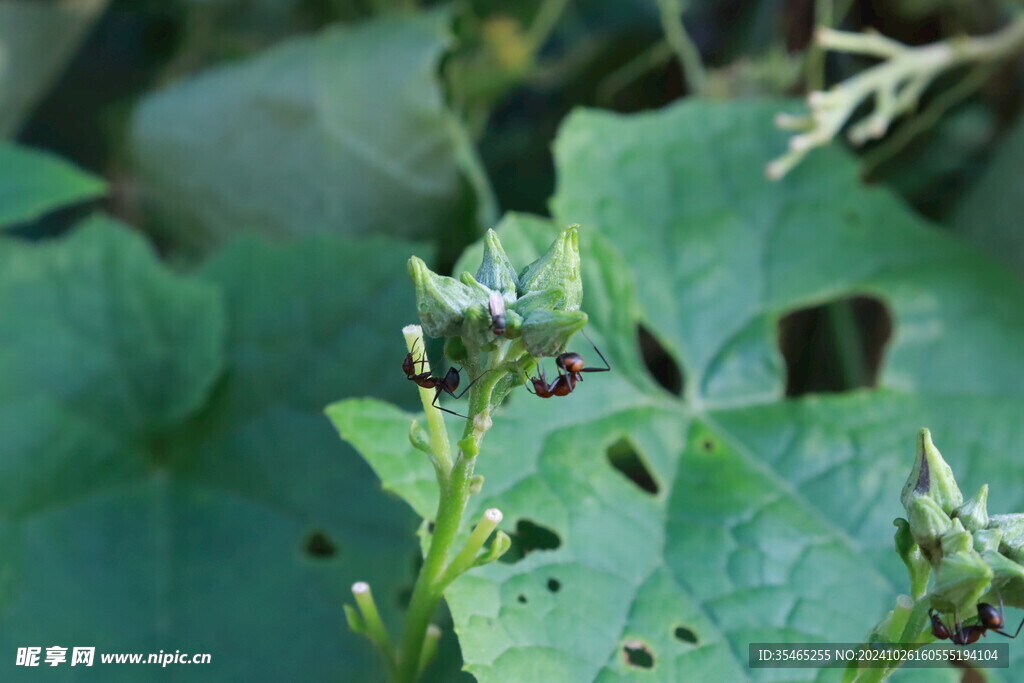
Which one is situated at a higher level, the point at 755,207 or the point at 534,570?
the point at 755,207

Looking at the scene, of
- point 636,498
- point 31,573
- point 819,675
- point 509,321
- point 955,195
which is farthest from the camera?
point 955,195

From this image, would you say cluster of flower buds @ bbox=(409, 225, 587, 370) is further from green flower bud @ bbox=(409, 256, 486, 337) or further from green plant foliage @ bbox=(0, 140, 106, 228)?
green plant foliage @ bbox=(0, 140, 106, 228)

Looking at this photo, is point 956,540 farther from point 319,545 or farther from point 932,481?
point 319,545

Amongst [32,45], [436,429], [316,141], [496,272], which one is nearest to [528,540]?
[436,429]

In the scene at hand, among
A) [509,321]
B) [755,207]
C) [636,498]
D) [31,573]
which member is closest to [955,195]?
[755,207]

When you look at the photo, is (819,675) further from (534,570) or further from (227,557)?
(227,557)

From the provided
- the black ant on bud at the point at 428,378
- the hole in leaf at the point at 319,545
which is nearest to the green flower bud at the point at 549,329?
the black ant on bud at the point at 428,378
